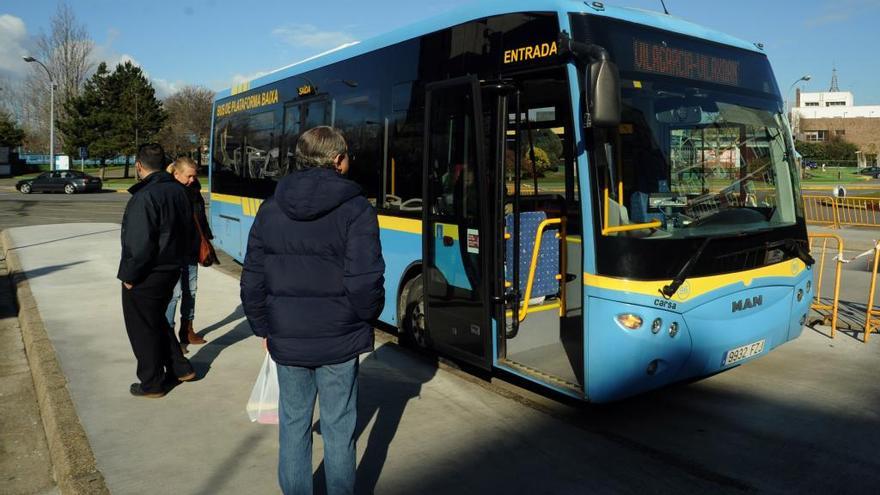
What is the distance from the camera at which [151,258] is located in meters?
5.22

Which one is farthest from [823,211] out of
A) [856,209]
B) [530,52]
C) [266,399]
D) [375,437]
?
[266,399]

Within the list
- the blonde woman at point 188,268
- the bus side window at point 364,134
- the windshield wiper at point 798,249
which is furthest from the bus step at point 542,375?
the blonde woman at point 188,268

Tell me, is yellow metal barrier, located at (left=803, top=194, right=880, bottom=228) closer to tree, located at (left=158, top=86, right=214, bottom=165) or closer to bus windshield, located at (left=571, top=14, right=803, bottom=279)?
bus windshield, located at (left=571, top=14, right=803, bottom=279)

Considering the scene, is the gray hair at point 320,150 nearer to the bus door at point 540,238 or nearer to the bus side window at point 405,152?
the bus door at point 540,238

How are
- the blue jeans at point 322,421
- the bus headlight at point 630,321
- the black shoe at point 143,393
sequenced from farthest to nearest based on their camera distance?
the black shoe at point 143,393 → the bus headlight at point 630,321 → the blue jeans at point 322,421

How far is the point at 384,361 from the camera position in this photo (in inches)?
267

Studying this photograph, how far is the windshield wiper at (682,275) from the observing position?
4.68 m

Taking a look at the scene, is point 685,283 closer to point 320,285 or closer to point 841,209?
point 320,285

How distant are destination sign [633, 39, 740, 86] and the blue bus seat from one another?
142 centimetres

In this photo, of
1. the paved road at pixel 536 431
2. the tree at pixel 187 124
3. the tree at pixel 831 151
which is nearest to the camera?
the paved road at pixel 536 431

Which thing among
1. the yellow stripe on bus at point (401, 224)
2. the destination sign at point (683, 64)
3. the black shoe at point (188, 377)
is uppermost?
the destination sign at point (683, 64)

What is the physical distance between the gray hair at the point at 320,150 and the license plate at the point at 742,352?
339cm

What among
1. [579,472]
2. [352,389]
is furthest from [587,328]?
[352,389]

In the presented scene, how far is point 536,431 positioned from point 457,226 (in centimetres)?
174
